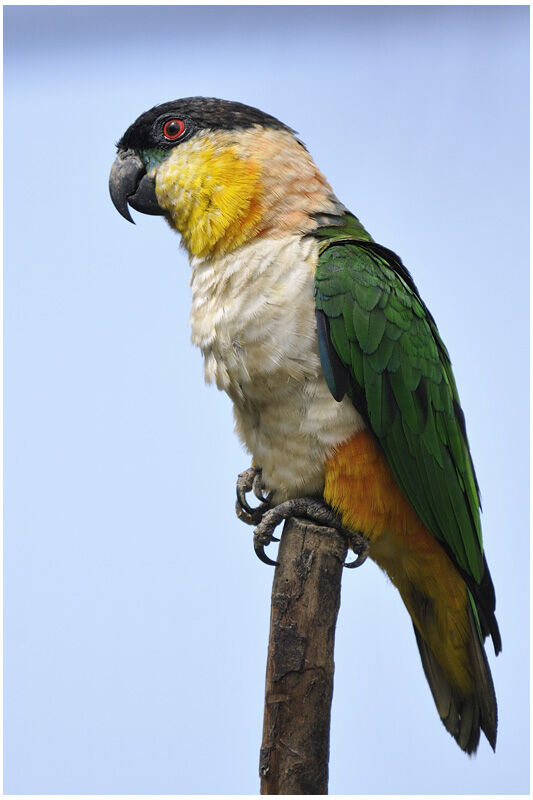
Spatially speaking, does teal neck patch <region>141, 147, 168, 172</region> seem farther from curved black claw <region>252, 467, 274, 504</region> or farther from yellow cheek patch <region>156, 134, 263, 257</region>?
curved black claw <region>252, 467, 274, 504</region>

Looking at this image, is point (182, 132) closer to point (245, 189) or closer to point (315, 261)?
point (245, 189)

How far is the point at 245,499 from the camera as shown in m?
2.06

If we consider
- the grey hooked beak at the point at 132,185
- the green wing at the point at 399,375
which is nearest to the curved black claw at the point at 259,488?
the green wing at the point at 399,375

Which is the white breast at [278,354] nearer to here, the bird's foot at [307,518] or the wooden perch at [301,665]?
the bird's foot at [307,518]

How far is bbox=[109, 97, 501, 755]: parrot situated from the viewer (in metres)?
1.72

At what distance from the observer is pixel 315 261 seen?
1758 millimetres

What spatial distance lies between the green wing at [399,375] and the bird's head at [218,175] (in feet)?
0.51

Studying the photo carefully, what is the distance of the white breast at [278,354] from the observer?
1715 mm

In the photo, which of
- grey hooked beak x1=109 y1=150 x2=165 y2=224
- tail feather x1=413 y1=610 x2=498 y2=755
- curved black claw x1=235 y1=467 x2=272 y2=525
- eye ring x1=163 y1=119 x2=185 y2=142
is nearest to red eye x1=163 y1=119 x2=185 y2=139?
eye ring x1=163 y1=119 x2=185 y2=142

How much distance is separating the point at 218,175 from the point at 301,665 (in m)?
1.21

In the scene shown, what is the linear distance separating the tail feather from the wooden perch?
49 centimetres

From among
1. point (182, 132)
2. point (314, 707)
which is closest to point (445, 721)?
point (314, 707)

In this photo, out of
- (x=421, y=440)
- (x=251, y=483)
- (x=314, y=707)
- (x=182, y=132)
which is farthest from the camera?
(x=251, y=483)

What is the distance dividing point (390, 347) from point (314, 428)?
271 millimetres
